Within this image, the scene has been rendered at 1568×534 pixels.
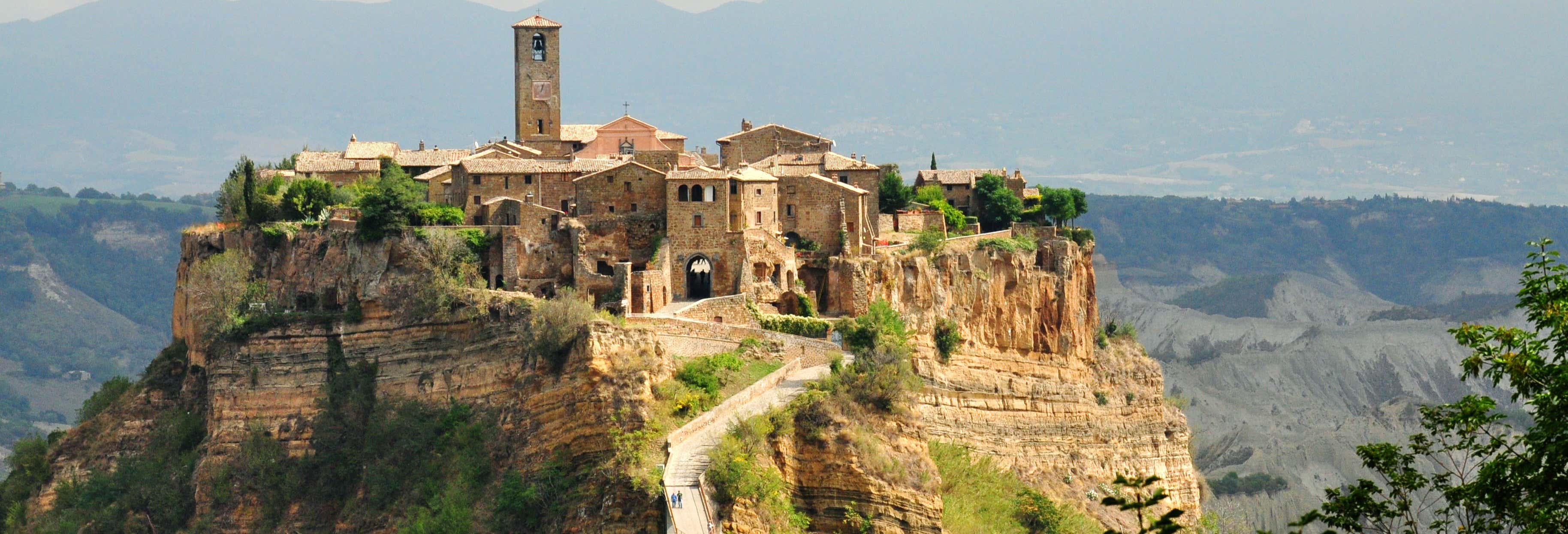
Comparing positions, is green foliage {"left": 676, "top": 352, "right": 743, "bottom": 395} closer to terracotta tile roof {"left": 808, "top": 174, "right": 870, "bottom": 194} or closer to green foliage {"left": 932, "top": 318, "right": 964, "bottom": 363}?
green foliage {"left": 932, "top": 318, "right": 964, "bottom": 363}

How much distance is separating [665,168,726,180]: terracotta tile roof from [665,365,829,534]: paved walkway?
743 centimetres

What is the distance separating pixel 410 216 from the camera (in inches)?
2405

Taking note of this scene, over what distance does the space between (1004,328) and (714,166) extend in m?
11.1

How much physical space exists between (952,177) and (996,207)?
114 inches

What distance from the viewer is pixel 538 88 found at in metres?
72.4

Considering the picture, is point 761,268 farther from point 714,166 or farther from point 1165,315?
point 1165,315

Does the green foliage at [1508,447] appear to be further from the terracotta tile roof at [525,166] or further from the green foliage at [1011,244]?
the green foliage at [1011,244]

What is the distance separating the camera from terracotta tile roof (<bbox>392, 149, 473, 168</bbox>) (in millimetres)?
67938

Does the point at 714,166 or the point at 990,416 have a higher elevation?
the point at 714,166

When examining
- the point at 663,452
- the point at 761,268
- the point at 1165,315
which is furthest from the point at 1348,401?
the point at 663,452

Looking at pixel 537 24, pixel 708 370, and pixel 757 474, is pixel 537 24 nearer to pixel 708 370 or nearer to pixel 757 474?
pixel 708 370

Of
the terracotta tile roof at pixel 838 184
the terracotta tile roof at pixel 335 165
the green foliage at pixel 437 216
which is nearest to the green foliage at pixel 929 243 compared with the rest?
the terracotta tile roof at pixel 838 184

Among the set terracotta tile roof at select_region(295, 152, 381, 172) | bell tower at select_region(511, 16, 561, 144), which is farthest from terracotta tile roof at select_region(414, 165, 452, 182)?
bell tower at select_region(511, 16, 561, 144)

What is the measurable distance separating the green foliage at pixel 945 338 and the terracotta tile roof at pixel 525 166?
10.9m
